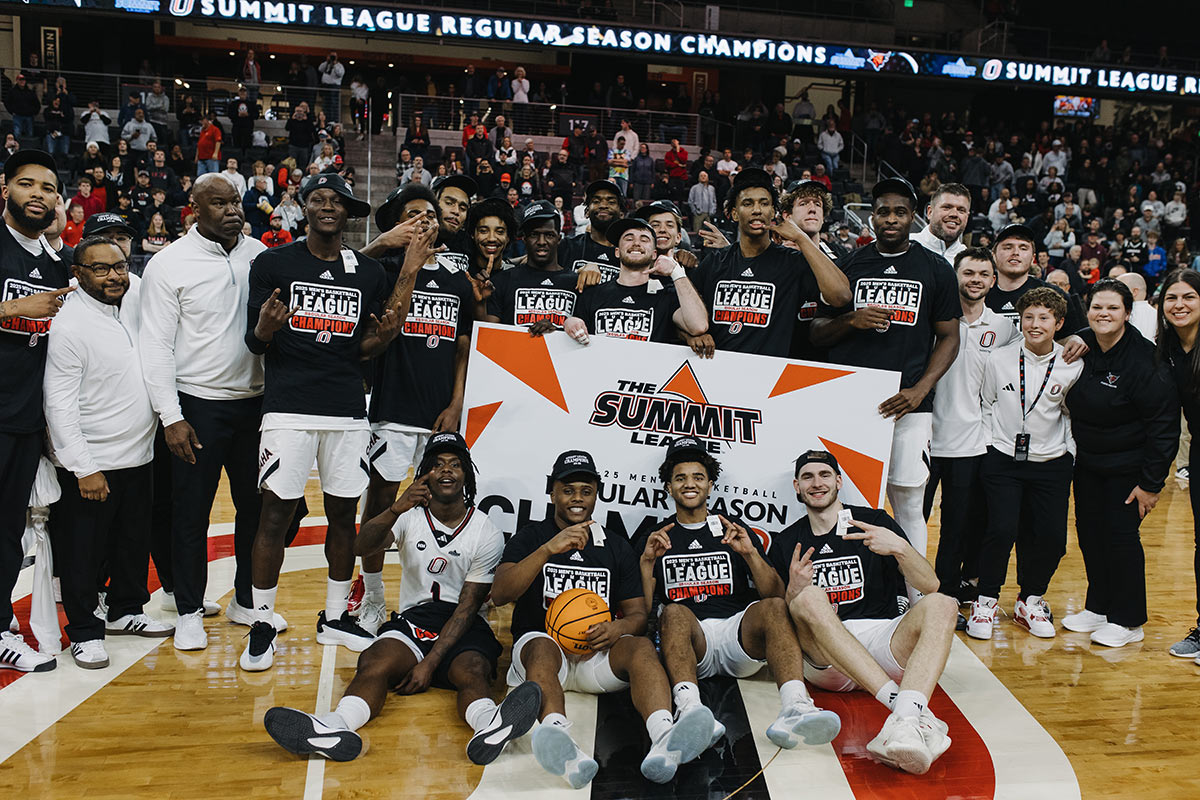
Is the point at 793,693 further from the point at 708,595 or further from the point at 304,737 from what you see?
the point at 304,737

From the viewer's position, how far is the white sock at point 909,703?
13.1ft

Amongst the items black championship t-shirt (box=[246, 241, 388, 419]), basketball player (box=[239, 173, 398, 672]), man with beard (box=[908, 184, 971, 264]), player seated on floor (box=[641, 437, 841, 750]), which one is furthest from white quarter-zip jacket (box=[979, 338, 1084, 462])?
black championship t-shirt (box=[246, 241, 388, 419])

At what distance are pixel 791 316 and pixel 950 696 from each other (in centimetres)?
204

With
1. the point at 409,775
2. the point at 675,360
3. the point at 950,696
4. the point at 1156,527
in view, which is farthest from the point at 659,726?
the point at 1156,527

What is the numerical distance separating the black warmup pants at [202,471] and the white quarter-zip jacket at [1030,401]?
154 inches

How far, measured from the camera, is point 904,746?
3.87 m

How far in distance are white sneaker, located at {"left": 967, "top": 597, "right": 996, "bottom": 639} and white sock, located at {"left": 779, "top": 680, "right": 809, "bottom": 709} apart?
1.82m

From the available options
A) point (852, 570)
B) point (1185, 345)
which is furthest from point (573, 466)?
point (1185, 345)

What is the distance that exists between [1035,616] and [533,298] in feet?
10.8

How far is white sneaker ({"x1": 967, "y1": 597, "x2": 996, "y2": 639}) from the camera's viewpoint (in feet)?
18.4

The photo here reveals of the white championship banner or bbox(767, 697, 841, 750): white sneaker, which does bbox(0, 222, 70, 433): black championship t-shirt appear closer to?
the white championship banner

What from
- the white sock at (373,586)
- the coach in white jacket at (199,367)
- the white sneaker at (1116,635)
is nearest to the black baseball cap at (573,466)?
the white sock at (373,586)

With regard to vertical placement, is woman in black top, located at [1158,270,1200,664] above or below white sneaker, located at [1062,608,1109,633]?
above

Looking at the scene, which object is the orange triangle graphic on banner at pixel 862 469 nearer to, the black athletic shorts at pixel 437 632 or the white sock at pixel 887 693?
the white sock at pixel 887 693
